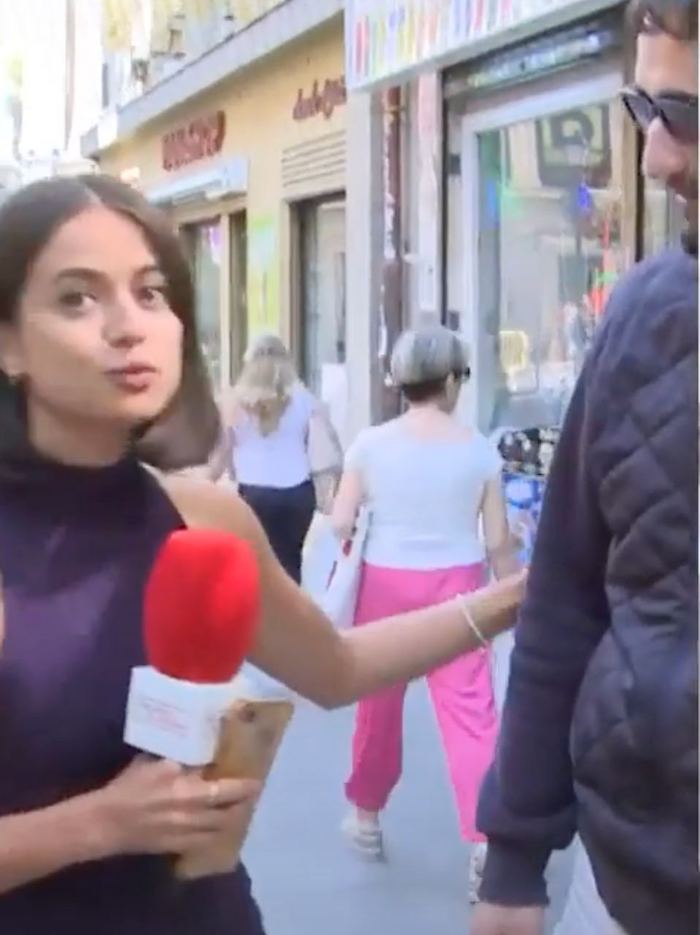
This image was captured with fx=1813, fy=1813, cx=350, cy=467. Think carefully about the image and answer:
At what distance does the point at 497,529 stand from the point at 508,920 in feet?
13.0

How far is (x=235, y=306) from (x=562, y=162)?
8587 mm

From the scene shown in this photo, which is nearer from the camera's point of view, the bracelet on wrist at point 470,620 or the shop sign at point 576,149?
the bracelet on wrist at point 470,620

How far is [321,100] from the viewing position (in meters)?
14.5

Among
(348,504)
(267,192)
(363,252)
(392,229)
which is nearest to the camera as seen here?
(348,504)

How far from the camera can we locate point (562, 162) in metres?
10.1

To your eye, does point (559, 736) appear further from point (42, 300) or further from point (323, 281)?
point (323, 281)

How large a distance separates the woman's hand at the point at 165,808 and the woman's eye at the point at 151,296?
513 millimetres

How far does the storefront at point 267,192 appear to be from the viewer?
48.2 feet

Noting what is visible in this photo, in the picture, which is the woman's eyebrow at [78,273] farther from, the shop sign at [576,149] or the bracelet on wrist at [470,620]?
the shop sign at [576,149]

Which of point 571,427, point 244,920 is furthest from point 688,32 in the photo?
point 244,920

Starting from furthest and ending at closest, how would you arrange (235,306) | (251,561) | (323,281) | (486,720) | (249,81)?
(235,306) < (249,81) < (323,281) < (486,720) < (251,561)

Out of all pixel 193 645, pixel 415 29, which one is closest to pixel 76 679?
pixel 193 645

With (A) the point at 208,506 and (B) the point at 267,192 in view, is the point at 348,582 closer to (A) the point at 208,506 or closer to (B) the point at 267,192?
(A) the point at 208,506

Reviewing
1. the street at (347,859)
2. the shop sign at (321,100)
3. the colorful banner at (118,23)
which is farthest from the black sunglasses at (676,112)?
the colorful banner at (118,23)
